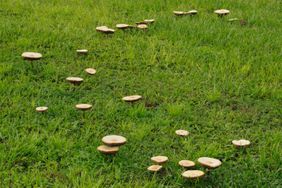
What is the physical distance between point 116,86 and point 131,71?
0.38m

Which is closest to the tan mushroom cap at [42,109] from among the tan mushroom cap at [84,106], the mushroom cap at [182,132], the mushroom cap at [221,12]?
the tan mushroom cap at [84,106]

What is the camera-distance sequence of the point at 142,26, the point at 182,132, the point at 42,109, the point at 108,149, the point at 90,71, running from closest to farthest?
the point at 108,149 → the point at 182,132 → the point at 42,109 → the point at 90,71 → the point at 142,26

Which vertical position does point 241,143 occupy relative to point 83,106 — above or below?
below

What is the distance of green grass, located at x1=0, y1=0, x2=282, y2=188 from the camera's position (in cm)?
348

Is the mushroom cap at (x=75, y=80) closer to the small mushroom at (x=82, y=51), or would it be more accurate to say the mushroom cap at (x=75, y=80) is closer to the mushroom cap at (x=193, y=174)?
the small mushroom at (x=82, y=51)

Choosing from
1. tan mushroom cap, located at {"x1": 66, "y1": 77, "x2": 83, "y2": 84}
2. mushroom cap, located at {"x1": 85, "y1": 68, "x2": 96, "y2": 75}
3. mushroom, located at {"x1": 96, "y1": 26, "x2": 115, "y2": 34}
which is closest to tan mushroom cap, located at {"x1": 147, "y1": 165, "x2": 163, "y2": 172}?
→ tan mushroom cap, located at {"x1": 66, "y1": 77, "x2": 83, "y2": 84}

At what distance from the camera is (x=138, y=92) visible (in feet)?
15.2

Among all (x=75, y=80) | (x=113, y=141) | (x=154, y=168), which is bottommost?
(x=154, y=168)

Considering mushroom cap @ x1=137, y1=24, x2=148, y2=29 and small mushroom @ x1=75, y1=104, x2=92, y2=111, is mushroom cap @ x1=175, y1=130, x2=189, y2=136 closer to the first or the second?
small mushroom @ x1=75, y1=104, x2=92, y2=111

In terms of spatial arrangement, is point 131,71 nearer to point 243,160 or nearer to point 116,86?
point 116,86

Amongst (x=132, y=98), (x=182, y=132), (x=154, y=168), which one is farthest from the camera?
(x=132, y=98)

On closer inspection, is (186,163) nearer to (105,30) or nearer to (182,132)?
(182,132)

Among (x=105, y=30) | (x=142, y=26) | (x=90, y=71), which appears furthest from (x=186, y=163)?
(x=142, y=26)

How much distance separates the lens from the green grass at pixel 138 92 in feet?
11.4
